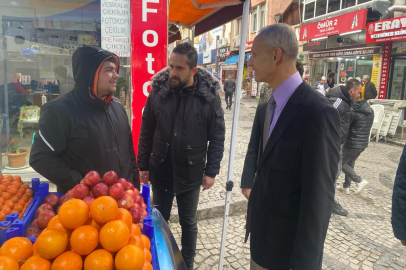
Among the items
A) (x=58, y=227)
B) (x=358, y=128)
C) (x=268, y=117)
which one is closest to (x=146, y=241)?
(x=58, y=227)

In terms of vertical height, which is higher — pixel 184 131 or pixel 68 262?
pixel 184 131

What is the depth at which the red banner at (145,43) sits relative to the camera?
153 inches

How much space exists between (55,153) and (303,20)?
2011 cm

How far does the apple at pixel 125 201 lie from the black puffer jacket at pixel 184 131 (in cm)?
114

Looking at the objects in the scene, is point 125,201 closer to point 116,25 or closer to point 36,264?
point 36,264

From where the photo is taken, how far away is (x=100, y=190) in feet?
5.13

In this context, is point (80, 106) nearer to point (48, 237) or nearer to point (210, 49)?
point (48, 237)

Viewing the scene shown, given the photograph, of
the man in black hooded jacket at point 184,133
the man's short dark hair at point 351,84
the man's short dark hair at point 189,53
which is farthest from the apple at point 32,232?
the man's short dark hair at point 351,84

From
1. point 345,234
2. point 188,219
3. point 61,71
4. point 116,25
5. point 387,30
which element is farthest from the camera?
point 387,30

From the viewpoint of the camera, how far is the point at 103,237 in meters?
1.31

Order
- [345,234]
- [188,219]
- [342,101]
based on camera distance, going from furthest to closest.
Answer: [342,101]
[345,234]
[188,219]

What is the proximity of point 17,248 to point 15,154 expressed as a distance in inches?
178

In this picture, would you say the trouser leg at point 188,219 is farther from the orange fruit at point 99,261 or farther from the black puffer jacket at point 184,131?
the orange fruit at point 99,261

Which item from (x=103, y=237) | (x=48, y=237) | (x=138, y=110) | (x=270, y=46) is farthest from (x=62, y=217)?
(x=138, y=110)
